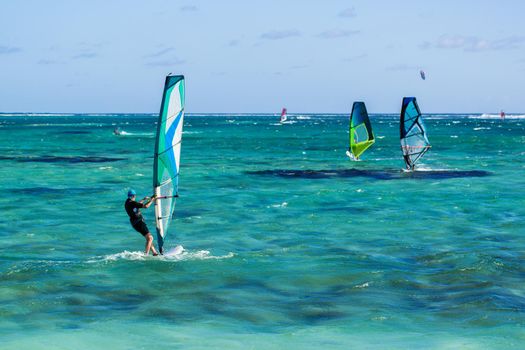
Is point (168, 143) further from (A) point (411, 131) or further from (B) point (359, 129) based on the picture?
(B) point (359, 129)

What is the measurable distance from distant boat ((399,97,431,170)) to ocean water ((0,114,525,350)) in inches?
289

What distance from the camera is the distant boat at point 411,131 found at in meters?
45.4

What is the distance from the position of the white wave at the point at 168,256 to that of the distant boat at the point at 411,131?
85.8ft

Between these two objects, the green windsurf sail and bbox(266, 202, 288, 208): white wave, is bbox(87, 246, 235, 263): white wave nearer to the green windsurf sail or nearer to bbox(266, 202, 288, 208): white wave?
the green windsurf sail

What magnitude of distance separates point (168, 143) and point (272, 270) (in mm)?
4099

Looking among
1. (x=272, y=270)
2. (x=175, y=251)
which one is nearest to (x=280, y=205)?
(x=175, y=251)

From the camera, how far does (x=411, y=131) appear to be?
154ft

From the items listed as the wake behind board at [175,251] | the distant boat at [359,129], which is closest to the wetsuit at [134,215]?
the wake behind board at [175,251]

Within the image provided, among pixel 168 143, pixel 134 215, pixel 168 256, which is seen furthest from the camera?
pixel 168 256

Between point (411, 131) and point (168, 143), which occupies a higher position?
point (168, 143)

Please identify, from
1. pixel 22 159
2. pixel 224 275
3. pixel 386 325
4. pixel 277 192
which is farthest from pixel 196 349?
pixel 22 159

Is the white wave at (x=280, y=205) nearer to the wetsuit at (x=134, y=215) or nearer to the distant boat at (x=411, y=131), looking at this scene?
the wetsuit at (x=134, y=215)

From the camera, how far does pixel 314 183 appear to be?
41.7 metres

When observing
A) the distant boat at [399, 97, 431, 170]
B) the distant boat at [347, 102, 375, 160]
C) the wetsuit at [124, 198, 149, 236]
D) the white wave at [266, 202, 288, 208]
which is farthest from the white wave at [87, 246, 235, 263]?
the distant boat at [347, 102, 375, 160]
